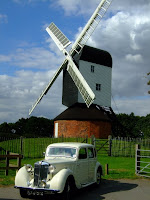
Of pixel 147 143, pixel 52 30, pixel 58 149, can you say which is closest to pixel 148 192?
pixel 58 149

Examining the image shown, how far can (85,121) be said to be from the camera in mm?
34656

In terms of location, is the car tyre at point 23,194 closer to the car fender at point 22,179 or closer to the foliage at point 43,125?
the car fender at point 22,179

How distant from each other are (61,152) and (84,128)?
81.1 feet

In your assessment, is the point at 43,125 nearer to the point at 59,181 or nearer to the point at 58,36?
the point at 58,36

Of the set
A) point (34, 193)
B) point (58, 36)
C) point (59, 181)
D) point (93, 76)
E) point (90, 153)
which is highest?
point (58, 36)

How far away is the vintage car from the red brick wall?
77.1ft

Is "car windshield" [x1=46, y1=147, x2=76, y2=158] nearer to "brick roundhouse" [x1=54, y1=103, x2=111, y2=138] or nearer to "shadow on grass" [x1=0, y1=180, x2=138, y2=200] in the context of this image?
"shadow on grass" [x1=0, y1=180, x2=138, y2=200]

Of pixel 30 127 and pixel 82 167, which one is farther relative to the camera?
pixel 30 127

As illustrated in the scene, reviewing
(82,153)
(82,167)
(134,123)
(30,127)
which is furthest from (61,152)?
(30,127)

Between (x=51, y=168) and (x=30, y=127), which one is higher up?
(x=51, y=168)

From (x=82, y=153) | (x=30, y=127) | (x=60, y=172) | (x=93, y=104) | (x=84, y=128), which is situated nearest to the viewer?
(x=60, y=172)

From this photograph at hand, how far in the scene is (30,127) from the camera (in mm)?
71188

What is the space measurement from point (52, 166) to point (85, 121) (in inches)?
1031

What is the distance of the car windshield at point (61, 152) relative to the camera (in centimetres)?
984
